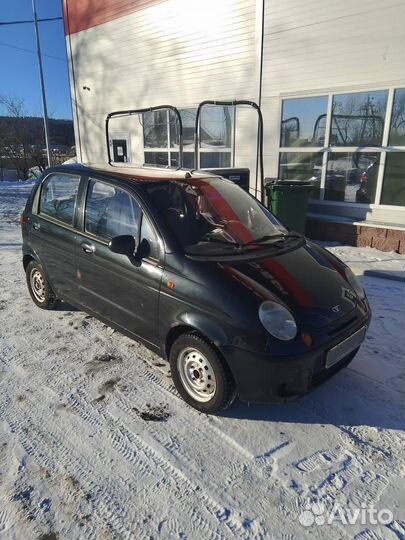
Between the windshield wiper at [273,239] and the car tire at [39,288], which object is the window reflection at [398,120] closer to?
the windshield wiper at [273,239]

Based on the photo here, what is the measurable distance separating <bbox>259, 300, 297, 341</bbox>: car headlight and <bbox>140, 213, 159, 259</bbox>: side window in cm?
96

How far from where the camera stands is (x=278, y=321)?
2.42 m

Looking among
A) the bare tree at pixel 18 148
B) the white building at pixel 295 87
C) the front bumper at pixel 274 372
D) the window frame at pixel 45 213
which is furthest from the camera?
the bare tree at pixel 18 148

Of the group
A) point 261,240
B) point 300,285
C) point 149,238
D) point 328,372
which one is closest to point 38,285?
point 149,238

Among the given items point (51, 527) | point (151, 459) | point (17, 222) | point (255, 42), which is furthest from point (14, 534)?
point (17, 222)

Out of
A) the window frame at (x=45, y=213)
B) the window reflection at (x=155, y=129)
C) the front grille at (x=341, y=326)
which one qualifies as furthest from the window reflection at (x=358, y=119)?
the window frame at (x=45, y=213)

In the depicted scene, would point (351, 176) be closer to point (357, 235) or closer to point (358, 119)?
point (358, 119)

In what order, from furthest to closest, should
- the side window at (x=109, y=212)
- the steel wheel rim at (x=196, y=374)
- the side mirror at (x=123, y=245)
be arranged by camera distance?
the side window at (x=109, y=212) < the side mirror at (x=123, y=245) < the steel wheel rim at (x=196, y=374)

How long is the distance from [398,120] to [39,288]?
20.9ft

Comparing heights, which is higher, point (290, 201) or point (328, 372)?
point (290, 201)

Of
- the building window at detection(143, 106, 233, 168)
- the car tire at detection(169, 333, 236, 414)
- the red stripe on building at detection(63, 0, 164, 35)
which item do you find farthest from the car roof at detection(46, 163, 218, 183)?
the red stripe on building at detection(63, 0, 164, 35)

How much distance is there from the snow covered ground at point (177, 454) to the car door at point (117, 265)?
472 millimetres

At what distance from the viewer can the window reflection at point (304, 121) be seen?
7.48m

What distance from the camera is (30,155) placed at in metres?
30.2
